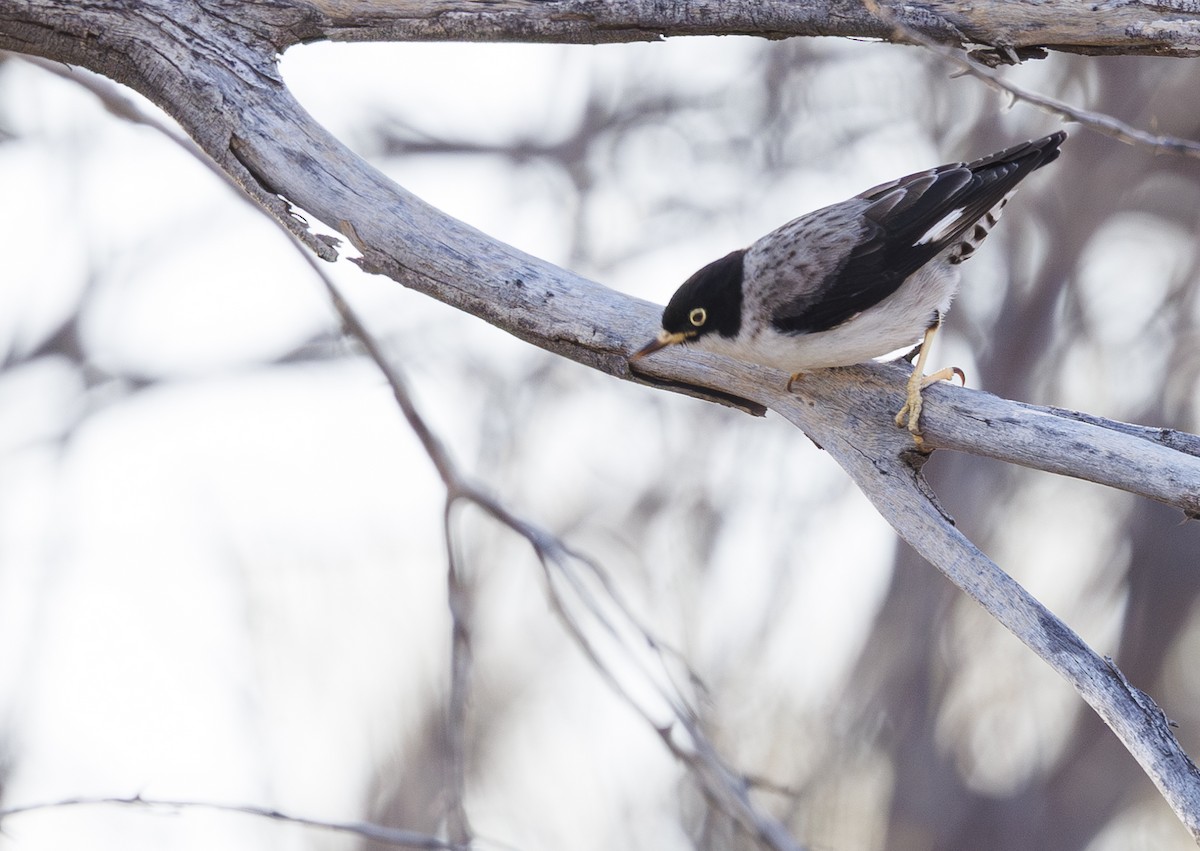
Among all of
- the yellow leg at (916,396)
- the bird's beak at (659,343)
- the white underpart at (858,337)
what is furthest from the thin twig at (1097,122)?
the bird's beak at (659,343)

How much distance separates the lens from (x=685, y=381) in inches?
Result: 137

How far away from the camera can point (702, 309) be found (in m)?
3.38

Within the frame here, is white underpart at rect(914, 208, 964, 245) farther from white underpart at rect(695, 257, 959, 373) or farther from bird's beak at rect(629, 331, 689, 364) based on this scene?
bird's beak at rect(629, 331, 689, 364)

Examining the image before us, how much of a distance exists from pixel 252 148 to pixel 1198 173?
724 cm

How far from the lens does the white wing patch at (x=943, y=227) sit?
11.5 feet

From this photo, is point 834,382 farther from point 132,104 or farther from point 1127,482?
point 132,104

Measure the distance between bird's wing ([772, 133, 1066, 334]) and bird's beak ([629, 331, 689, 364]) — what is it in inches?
13.0

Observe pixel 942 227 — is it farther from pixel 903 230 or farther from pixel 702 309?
pixel 702 309

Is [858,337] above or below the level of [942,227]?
below

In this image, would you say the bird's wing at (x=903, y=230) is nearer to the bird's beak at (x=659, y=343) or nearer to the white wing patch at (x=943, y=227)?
the white wing patch at (x=943, y=227)

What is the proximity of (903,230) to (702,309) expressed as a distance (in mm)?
716

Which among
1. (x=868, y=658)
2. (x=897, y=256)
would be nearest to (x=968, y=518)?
(x=868, y=658)

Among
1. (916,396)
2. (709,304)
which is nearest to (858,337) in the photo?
(916,396)

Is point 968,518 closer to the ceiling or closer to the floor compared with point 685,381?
closer to the floor
